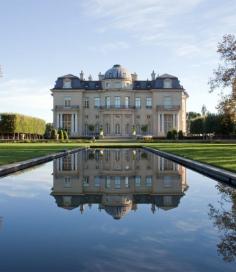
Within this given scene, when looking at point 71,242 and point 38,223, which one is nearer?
point 71,242

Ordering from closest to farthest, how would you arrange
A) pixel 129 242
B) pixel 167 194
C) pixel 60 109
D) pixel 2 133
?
pixel 129 242
pixel 167 194
pixel 2 133
pixel 60 109

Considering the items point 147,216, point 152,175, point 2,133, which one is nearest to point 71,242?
point 147,216

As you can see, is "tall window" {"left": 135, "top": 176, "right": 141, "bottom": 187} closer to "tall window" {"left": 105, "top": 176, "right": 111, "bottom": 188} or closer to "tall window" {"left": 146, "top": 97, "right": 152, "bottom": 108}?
"tall window" {"left": 105, "top": 176, "right": 111, "bottom": 188}

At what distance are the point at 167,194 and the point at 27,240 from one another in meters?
3.62

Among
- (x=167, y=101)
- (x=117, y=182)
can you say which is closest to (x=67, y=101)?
(x=167, y=101)

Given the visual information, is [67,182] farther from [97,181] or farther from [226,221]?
[226,221]

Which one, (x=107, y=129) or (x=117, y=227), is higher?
(x=107, y=129)

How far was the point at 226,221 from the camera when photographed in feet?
17.3

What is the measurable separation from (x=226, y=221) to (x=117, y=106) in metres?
55.2

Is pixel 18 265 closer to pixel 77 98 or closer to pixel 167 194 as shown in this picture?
pixel 167 194

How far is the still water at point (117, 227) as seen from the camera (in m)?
3.71

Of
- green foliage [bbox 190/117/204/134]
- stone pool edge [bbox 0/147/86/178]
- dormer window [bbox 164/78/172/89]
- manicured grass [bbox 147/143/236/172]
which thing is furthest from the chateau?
stone pool edge [bbox 0/147/86/178]

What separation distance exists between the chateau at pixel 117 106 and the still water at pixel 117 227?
51.3 meters

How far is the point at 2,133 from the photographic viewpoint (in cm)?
5356
